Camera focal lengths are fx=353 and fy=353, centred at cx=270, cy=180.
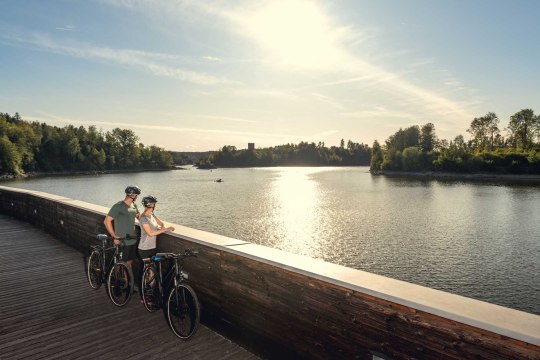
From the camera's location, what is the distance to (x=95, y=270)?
7.38 meters

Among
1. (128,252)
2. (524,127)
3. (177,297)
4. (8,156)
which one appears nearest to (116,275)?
(128,252)

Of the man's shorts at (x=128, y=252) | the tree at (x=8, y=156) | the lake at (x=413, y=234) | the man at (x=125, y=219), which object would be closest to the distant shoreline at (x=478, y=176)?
the lake at (x=413, y=234)

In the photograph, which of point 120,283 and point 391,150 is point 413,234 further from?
point 391,150

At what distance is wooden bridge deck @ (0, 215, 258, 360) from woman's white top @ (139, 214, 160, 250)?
45.9 inches

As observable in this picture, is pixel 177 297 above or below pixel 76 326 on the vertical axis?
above

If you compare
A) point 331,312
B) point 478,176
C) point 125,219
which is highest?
point 125,219

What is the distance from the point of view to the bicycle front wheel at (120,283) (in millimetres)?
6492

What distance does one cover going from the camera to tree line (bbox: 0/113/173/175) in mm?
Result: 128175

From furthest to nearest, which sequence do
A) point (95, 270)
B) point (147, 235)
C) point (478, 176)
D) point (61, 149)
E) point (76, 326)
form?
1. point (61, 149)
2. point (478, 176)
3. point (95, 270)
4. point (147, 235)
5. point (76, 326)

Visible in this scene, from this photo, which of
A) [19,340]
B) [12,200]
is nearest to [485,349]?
[19,340]

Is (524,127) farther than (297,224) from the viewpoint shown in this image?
Yes

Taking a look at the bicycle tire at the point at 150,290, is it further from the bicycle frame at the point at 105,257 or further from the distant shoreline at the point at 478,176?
the distant shoreline at the point at 478,176

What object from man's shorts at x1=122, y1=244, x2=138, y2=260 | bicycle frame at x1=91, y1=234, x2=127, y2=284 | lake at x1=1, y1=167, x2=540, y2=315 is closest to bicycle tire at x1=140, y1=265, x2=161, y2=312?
man's shorts at x1=122, y1=244, x2=138, y2=260

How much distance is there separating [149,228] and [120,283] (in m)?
1.42
